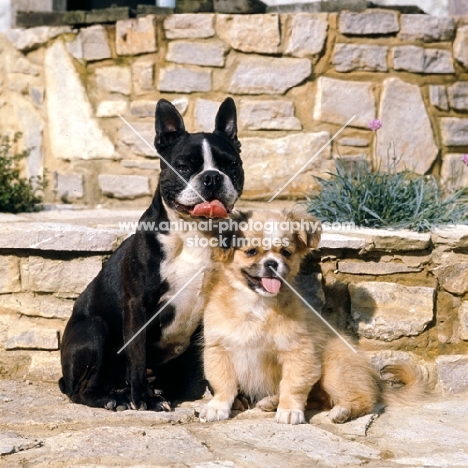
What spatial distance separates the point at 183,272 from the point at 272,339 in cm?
57

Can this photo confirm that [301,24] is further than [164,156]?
Yes

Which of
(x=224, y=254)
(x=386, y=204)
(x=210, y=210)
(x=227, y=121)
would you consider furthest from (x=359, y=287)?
(x=227, y=121)

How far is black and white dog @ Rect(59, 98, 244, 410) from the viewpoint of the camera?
14.1 feet

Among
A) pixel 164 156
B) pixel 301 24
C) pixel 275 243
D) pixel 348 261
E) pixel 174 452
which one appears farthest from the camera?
pixel 301 24

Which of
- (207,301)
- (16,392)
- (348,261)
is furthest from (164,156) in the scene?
(16,392)

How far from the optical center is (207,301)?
14.4 ft

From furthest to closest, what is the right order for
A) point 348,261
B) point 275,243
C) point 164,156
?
point 348,261 < point 164,156 < point 275,243

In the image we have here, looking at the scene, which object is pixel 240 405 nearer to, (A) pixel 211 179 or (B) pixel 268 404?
Answer: (B) pixel 268 404

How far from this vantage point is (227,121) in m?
4.66

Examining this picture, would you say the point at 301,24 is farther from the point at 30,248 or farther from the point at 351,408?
the point at 351,408

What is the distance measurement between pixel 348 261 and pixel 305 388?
0.95m

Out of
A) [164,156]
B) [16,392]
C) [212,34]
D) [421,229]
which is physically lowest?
[16,392]

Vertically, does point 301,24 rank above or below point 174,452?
above

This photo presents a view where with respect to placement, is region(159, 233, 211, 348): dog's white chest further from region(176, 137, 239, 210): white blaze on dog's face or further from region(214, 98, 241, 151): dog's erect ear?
region(214, 98, 241, 151): dog's erect ear
